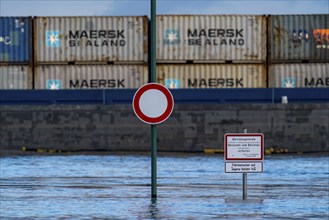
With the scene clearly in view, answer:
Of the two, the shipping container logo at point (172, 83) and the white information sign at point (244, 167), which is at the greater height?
the shipping container logo at point (172, 83)

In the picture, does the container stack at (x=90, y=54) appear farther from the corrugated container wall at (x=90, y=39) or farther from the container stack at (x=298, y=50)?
the container stack at (x=298, y=50)

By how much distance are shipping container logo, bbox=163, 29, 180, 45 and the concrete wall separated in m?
2.91

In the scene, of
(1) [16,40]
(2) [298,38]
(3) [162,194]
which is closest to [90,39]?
(1) [16,40]

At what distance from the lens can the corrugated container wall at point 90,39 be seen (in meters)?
45.0

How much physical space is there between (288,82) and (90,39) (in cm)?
869

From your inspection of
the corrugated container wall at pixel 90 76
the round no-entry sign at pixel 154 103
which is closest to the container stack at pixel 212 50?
the corrugated container wall at pixel 90 76

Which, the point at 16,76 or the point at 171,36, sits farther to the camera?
the point at 171,36

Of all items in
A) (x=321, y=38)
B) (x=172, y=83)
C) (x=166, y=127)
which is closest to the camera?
(x=172, y=83)

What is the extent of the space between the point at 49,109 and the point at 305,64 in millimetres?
11375

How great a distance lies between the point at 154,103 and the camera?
661 inches

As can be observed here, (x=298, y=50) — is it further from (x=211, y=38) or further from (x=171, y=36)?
(x=171, y=36)

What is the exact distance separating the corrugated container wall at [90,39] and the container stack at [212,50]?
102 cm

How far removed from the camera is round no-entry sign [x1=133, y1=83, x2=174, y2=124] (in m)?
16.7

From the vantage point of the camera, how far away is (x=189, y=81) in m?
45.2
